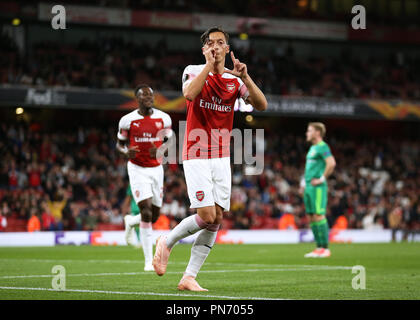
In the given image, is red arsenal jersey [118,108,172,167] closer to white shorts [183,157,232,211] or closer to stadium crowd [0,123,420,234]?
white shorts [183,157,232,211]

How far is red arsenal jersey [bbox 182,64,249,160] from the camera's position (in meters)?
7.53

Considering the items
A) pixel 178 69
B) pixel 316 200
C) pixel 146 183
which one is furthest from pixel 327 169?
pixel 178 69

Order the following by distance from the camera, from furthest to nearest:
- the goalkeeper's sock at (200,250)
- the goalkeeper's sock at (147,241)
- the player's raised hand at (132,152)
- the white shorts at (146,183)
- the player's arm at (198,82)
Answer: the player's raised hand at (132,152) < the white shorts at (146,183) < the goalkeeper's sock at (147,241) < the goalkeeper's sock at (200,250) < the player's arm at (198,82)

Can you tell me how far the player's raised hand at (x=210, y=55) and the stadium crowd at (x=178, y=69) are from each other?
20805 millimetres

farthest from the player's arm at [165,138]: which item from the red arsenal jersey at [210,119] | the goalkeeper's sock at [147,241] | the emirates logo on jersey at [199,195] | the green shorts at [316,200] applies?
the green shorts at [316,200]

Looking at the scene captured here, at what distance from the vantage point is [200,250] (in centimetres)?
787

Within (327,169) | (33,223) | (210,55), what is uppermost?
(210,55)

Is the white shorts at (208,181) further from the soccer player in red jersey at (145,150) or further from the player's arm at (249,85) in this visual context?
the soccer player in red jersey at (145,150)

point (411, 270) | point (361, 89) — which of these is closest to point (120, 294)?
point (411, 270)

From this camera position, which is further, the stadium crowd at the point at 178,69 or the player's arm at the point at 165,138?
the stadium crowd at the point at 178,69

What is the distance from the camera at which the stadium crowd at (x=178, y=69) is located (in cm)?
2848

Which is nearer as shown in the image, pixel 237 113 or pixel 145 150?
pixel 145 150

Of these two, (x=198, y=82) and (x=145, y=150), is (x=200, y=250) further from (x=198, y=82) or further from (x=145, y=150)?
(x=145, y=150)

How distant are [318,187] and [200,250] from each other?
7.92m
